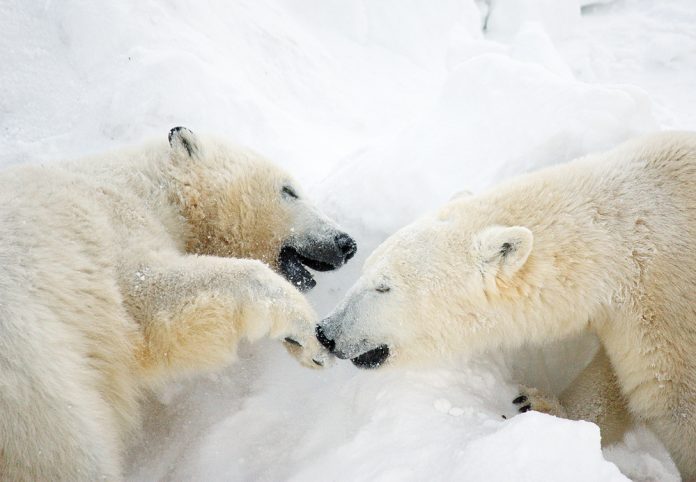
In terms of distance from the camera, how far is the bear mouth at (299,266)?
3.44 m

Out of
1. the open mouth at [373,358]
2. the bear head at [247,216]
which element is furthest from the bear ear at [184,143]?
the open mouth at [373,358]

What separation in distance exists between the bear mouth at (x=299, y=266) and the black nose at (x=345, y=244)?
0.12 m

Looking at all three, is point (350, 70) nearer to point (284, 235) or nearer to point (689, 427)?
point (284, 235)

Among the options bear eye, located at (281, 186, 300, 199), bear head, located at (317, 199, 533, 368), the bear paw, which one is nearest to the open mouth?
bear head, located at (317, 199, 533, 368)

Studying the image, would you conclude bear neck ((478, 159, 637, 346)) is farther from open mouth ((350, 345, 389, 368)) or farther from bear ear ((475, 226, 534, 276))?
open mouth ((350, 345, 389, 368))

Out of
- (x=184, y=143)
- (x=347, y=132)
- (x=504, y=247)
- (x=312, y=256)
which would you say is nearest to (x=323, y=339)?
(x=312, y=256)

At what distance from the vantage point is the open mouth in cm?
288

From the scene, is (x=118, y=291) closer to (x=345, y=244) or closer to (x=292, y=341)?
(x=292, y=341)

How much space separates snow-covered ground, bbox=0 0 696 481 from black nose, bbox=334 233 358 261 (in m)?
0.26

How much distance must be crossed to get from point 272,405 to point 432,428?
96cm

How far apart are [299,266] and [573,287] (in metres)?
1.66

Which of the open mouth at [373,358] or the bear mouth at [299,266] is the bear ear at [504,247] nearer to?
the open mouth at [373,358]

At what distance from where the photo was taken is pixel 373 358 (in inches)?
114

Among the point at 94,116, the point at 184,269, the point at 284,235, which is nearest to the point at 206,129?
the point at 94,116
